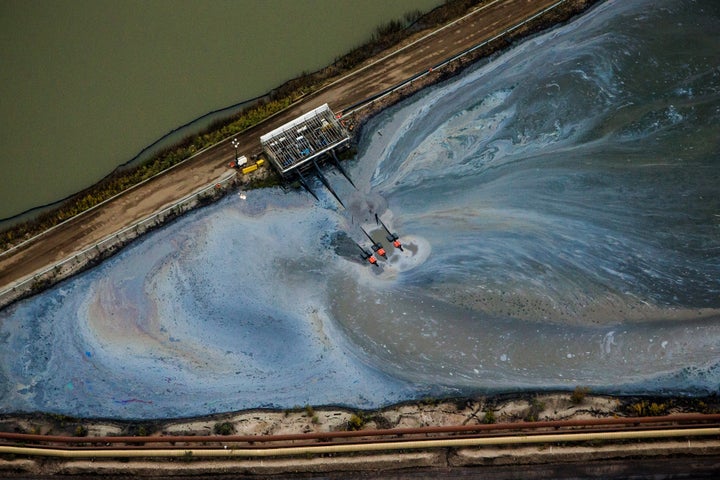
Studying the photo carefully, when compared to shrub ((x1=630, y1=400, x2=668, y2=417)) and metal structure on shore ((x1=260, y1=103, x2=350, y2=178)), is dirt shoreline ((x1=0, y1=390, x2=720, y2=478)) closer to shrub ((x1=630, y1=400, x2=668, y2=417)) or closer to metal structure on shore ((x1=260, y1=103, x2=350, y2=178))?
shrub ((x1=630, y1=400, x2=668, y2=417))

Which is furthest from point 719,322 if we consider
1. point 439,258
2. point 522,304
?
point 439,258

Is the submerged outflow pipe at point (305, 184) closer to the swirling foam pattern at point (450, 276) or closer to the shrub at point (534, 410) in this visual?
the swirling foam pattern at point (450, 276)

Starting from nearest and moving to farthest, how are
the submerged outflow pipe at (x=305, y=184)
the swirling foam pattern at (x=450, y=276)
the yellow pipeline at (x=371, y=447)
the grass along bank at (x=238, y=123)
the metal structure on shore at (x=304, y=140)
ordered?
the yellow pipeline at (x=371, y=447) → the swirling foam pattern at (x=450, y=276) → the metal structure on shore at (x=304, y=140) → the grass along bank at (x=238, y=123) → the submerged outflow pipe at (x=305, y=184)

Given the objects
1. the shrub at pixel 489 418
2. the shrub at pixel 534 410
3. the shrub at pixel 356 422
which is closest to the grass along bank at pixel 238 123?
the shrub at pixel 356 422

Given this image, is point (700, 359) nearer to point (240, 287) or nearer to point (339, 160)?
point (339, 160)

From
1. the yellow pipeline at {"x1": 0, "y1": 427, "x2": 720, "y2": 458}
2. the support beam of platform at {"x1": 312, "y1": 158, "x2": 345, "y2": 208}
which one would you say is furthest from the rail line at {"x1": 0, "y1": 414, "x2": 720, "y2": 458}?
the support beam of platform at {"x1": 312, "y1": 158, "x2": 345, "y2": 208}

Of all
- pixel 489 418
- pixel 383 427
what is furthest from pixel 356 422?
pixel 489 418
